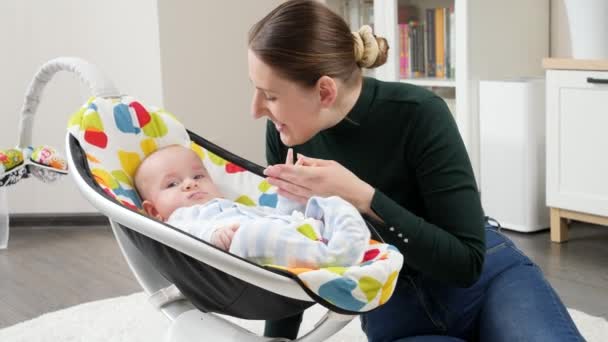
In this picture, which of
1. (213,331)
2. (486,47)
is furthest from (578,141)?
(213,331)

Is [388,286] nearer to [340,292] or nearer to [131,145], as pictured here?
[340,292]

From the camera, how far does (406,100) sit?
1.57m

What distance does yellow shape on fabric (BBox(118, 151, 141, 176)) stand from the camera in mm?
1824

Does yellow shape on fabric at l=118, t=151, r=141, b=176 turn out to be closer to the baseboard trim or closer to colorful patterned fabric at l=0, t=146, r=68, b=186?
colorful patterned fabric at l=0, t=146, r=68, b=186

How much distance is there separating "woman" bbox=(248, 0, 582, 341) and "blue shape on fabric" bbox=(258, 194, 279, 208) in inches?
8.9

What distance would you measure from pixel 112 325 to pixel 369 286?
1.52 meters

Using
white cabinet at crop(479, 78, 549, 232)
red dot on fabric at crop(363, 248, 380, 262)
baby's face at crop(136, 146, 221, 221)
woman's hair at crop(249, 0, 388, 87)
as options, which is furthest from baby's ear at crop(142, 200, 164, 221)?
white cabinet at crop(479, 78, 549, 232)

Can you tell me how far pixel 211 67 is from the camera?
376cm

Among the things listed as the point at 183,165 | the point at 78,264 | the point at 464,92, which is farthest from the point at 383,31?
the point at 183,165

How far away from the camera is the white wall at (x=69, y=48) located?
12.0ft

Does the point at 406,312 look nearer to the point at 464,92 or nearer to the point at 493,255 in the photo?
the point at 493,255

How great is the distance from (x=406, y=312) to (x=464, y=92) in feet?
6.37

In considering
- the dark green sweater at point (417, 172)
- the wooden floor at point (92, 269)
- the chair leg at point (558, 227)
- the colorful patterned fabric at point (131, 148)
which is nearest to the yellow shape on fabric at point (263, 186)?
the colorful patterned fabric at point (131, 148)

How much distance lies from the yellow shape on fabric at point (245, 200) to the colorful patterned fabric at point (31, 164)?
30.8 inches
